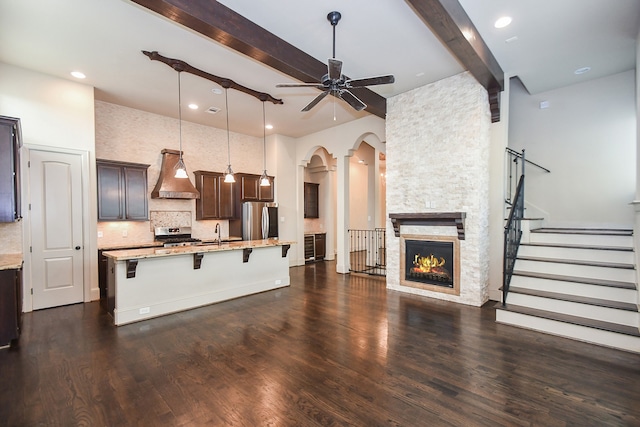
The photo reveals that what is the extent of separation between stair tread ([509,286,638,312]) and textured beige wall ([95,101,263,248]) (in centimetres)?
644

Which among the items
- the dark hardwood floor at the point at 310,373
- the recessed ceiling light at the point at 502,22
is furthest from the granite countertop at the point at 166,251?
the recessed ceiling light at the point at 502,22

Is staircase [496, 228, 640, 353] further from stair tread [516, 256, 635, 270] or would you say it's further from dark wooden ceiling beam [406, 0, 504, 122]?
dark wooden ceiling beam [406, 0, 504, 122]

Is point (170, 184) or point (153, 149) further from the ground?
point (153, 149)

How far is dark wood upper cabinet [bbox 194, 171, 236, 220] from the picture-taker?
6.83m

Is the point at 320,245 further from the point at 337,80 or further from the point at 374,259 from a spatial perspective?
the point at 337,80

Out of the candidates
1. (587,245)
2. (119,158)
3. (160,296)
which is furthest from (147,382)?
(587,245)

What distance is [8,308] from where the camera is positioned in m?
3.22

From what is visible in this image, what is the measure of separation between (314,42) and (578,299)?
15.4 feet

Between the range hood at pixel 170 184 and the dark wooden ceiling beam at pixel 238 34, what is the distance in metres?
3.53

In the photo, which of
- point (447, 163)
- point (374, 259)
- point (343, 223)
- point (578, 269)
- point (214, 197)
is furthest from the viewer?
point (374, 259)

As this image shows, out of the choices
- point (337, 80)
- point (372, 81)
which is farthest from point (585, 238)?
point (337, 80)

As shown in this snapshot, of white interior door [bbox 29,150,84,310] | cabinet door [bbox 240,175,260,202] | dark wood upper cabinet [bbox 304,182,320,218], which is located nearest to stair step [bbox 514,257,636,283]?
cabinet door [bbox 240,175,260,202]

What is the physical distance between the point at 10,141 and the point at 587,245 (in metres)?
8.00

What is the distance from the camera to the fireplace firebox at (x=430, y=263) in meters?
4.91
